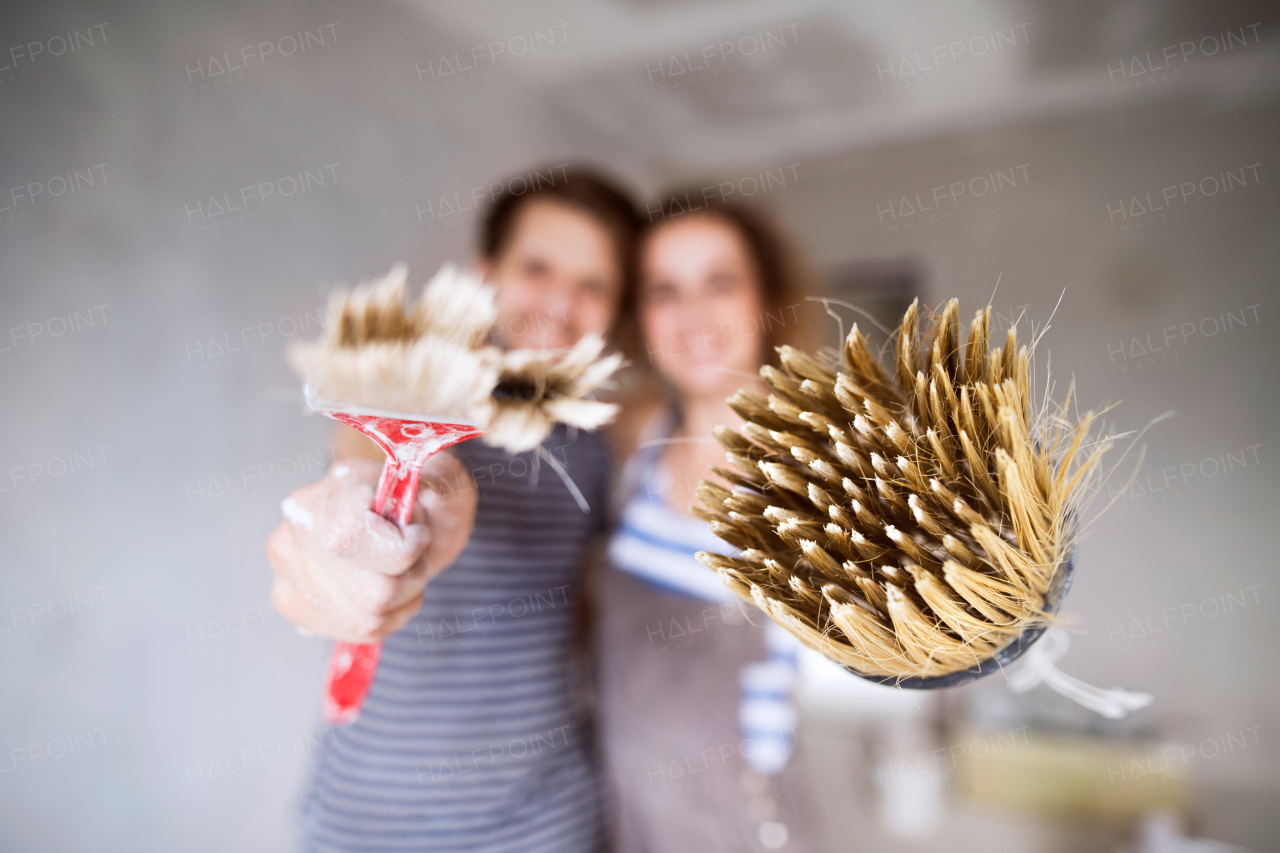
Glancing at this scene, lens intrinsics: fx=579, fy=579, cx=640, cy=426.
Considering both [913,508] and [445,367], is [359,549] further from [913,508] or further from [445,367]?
[913,508]

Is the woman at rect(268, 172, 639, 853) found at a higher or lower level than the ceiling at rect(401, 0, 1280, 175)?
lower

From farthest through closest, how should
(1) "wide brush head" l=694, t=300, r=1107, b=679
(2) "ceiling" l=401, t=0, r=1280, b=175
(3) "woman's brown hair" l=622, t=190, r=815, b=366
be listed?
1. (2) "ceiling" l=401, t=0, r=1280, b=175
2. (3) "woman's brown hair" l=622, t=190, r=815, b=366
3. (1) "wide brush head" l=694, t=300, r=1107, b=679

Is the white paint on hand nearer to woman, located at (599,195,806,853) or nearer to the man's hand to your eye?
the man's hand

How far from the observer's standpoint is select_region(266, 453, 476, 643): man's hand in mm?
380

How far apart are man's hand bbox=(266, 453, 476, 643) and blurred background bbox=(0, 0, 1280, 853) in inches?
16.0

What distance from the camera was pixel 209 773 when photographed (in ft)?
2.38

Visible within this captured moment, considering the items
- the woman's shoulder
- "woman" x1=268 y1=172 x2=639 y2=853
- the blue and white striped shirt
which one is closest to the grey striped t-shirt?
"woman" x1=268 y1=172 x2=639 y2=853

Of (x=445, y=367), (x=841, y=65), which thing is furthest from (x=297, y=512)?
(x=841, y=65)

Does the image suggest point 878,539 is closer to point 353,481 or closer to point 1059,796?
point 353,481

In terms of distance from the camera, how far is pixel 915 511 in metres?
0.32

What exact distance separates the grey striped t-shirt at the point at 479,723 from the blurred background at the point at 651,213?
0.25m

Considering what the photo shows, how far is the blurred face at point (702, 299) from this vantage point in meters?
0.87

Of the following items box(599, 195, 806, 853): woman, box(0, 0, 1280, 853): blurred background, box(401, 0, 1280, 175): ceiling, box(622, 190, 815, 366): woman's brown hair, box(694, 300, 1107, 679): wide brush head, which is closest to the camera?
box(694, 300, 1107, 679): wide brush head

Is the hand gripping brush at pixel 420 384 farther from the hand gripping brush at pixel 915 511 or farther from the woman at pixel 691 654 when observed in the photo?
the woman at pixel 691 654
